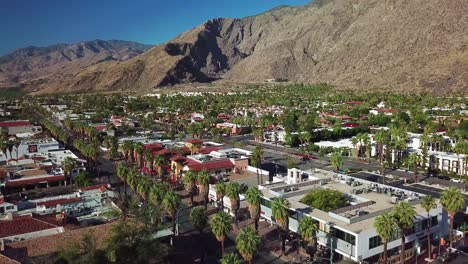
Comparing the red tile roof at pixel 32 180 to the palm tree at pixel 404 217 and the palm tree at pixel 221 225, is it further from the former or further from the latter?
the palm tree at pixel 404 217

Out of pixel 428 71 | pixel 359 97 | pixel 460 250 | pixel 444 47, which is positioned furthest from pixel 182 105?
pixel 460 250

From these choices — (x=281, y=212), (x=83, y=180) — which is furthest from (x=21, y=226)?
(x=281, y=212)

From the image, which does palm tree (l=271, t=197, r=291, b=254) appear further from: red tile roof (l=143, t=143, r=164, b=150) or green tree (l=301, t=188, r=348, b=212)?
red tile roof (l=143, t=143, r=164, b=150)

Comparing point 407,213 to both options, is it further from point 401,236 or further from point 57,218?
point 57,218

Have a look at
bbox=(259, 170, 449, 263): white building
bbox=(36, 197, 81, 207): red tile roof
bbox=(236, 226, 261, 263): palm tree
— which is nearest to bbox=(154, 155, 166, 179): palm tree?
bbox=(36, 197, 81, 207): red tile roof

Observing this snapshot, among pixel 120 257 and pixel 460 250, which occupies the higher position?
pixel 120 257

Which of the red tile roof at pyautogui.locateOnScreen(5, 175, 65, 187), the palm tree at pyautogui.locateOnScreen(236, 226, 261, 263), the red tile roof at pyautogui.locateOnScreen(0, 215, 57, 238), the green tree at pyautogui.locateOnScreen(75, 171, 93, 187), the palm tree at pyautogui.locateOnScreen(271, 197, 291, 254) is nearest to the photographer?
the palm tree at pyautogui.locateOnScreen(236, 226, 261, 263)

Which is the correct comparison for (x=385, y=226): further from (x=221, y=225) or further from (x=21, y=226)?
(x=21, y=226)

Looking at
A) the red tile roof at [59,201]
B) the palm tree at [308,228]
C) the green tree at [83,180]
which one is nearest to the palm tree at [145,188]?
the red tile roof at [59,201]
